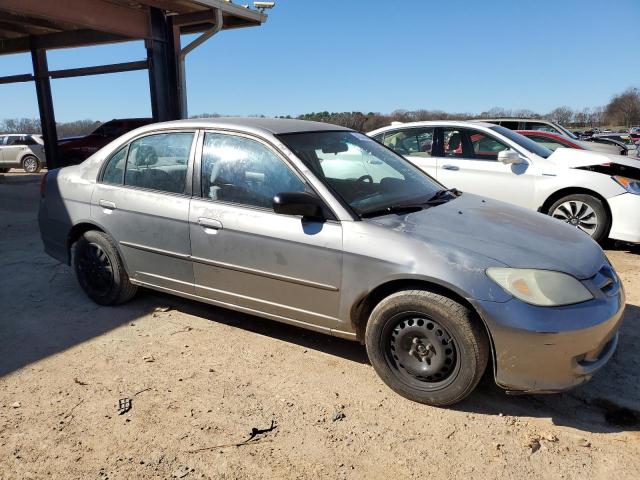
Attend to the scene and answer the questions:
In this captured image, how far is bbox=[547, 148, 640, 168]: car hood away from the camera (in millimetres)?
6023

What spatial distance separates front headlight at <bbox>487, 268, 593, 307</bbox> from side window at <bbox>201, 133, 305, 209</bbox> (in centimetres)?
135

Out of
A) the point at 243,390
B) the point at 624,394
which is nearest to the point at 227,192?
the point at 243,390

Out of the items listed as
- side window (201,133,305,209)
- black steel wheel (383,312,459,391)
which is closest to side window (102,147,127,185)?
side window (201,133,305,209)

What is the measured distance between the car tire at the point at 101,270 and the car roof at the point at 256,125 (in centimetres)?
105

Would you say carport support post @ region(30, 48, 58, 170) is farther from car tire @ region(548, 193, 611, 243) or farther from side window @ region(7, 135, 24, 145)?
car tire @ region(548, 193, 611, 243)

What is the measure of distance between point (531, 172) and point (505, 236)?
12.5 ft

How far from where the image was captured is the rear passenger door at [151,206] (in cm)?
369

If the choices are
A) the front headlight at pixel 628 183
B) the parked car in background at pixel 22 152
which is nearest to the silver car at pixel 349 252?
the front headlight at pixel 628 183

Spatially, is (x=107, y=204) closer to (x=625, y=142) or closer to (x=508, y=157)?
(x=508, y=157)

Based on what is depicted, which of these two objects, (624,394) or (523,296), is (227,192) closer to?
(523,296)

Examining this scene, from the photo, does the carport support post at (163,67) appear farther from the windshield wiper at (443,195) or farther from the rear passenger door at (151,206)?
the windshield wiper at (443,195)

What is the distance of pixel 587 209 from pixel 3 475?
6.13 m

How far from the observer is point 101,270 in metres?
4.27

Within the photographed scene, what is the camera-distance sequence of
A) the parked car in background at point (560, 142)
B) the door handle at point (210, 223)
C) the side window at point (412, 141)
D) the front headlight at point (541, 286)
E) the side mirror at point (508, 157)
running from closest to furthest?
1. the front headlight at point (541, 286)
2. the door handle at point (210, 223)
3. the side mirror at point (508, 157)
4. the side window at point (412, 141)
5. the parked car in background at point (560, 142)
